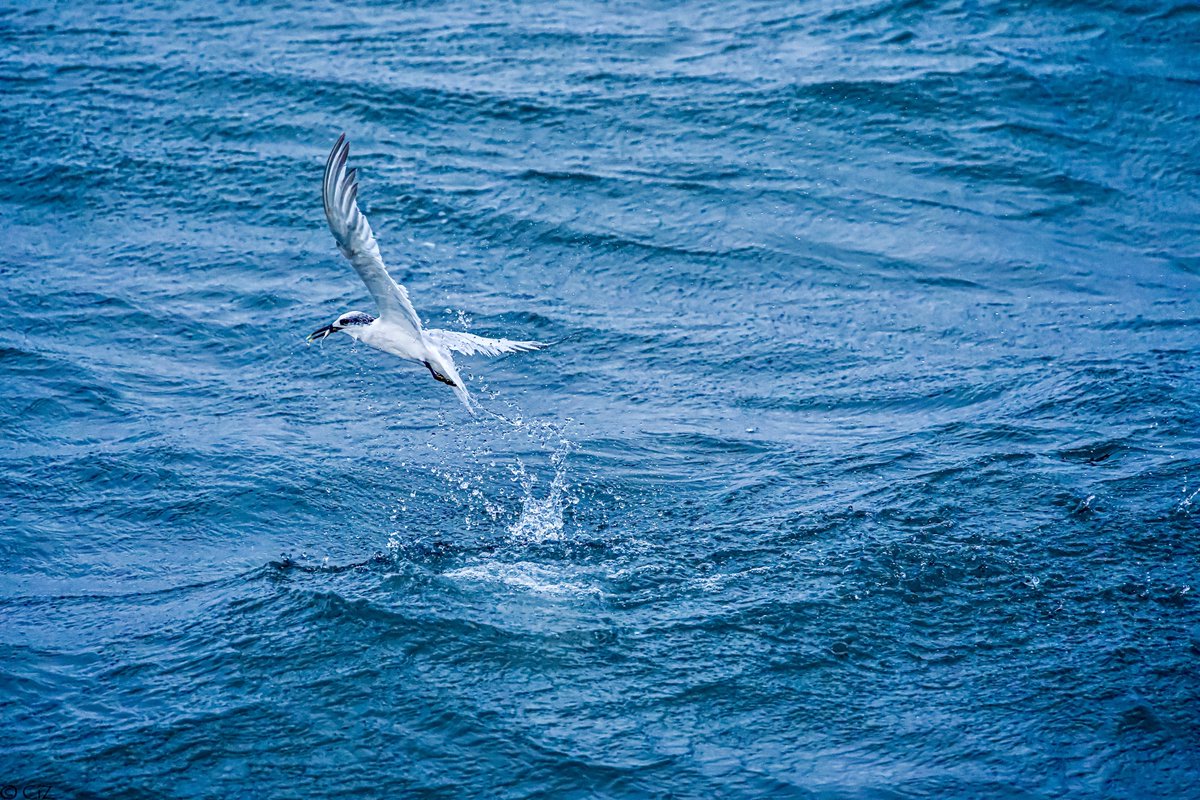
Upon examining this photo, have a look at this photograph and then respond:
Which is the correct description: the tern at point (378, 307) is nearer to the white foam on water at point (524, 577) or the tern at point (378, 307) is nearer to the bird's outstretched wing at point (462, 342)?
the bird's outstretched wing at point (462, 342)

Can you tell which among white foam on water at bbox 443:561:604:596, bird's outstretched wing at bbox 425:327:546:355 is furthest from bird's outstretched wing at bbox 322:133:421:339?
white foam on water at bbox 443:561:604:596

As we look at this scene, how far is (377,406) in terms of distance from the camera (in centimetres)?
1101

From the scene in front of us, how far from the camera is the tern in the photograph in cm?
776

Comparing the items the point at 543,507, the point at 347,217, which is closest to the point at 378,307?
the point at 347,217

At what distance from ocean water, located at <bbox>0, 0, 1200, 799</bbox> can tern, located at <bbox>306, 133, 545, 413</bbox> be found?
1156 mm

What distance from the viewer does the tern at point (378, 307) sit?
7.76 meters

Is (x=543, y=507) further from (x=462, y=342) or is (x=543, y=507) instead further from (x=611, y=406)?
(x=611, y=406)

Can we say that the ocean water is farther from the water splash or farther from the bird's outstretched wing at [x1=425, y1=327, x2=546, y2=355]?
the bird's outstretched wing at [x1=425, y1=327, x2=546, y2=355]

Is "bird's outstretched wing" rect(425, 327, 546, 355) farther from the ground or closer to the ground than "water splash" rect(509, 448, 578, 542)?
farther from the ground

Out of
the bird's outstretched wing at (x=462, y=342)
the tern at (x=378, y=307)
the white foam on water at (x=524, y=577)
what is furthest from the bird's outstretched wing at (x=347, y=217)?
the white foam on water at (x=524, y=577)

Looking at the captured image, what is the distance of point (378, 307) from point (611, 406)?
8.92 feet

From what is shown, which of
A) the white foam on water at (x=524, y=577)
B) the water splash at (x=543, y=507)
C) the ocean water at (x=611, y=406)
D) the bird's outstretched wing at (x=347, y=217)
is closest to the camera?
the ocean water at (x=611, y=406)

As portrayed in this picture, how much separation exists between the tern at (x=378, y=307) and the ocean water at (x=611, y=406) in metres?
1.16

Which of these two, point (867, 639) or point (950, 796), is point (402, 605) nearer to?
point (867, 639)
